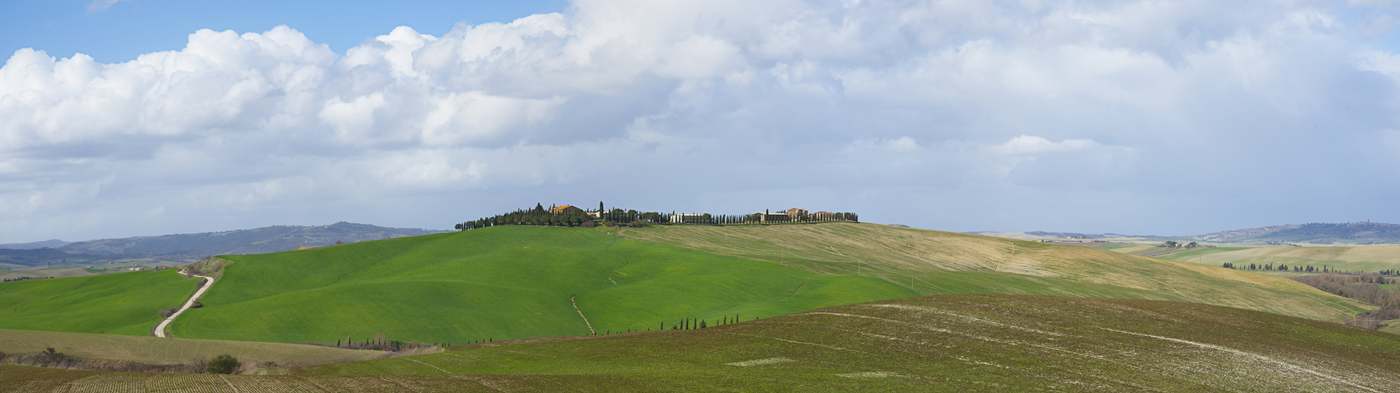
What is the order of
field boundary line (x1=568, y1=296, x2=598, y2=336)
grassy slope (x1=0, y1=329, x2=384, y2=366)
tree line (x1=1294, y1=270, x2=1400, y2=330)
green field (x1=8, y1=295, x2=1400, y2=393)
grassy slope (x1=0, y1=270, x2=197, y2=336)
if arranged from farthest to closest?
tree line (x1=1294, y1=270, x2=1400, y2=330), field boundary line (x1=568, y1=296, x2=598, y2=336), grassy slope (x1=0, y1=270, x2=197, y2=336), grassy slope (x1=0, y1=329, x2=384, y2=366), green field (x1=8, y1=295, x2=1400, y2=393)

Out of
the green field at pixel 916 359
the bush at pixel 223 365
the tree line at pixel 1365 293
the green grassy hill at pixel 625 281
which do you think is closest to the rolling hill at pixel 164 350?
the bush at pixel 223 365

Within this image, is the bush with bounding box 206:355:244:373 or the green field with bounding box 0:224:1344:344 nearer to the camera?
the bush with bounding box 206:355:244:373

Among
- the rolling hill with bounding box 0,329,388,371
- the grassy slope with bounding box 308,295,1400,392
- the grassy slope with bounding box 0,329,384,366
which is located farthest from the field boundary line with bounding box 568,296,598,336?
the rolling hill with bounding box 0,329,388,371

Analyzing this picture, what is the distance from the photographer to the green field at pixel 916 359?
49656mm

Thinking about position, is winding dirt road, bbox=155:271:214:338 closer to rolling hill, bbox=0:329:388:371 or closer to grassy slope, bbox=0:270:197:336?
grassy slope, bbox=0:270:197:336

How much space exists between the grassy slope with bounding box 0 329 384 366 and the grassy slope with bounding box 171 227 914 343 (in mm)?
12280

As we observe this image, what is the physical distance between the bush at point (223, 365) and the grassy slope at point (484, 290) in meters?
22.2

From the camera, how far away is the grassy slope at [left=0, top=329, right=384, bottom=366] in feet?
214

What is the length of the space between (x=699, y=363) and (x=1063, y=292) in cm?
8119

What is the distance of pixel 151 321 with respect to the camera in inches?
3691

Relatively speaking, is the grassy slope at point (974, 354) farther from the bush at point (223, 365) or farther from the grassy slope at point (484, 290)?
the grassy slope at point (484, 290)

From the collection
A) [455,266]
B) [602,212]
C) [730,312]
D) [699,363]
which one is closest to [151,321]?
[455,266]

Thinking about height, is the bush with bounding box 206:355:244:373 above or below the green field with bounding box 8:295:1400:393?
below

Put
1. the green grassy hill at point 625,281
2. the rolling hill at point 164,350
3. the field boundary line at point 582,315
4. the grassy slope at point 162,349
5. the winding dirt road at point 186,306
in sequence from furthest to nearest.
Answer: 1. the field boundary line at point 582,315
2. the green grassy hill at point 625,281
3. the winding dirt road at point 186,306
4. the grassy slope at point 162,349
5. the rolling hill at point 164,350
